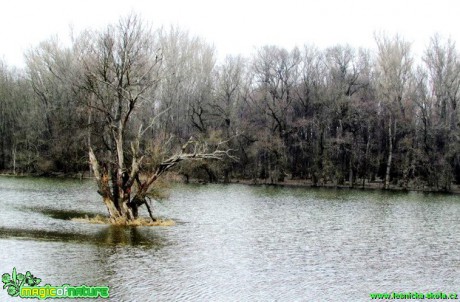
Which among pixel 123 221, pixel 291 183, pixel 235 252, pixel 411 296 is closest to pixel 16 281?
pixel 235 252

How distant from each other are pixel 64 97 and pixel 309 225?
49087 millimetres

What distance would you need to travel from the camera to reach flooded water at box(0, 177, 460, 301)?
52.4ft

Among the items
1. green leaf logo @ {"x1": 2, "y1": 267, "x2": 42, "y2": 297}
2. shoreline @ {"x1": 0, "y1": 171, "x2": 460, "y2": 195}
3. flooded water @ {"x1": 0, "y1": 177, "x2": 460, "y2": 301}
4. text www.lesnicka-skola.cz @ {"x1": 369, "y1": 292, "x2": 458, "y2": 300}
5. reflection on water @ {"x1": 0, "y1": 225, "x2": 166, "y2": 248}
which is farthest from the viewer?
shoreline @ {"x1": 0, "y1": 171, "x2": 460, "y2": 195}

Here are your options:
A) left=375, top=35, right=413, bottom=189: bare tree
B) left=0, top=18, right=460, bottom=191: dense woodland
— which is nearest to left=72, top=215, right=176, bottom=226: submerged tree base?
left=0, top=18, right=460, bottom=191: dense woodland

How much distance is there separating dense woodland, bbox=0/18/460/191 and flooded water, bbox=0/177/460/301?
100ft

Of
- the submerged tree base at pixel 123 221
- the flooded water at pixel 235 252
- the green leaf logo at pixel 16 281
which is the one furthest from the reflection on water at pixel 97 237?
the green leaf logo at pixel 16 281

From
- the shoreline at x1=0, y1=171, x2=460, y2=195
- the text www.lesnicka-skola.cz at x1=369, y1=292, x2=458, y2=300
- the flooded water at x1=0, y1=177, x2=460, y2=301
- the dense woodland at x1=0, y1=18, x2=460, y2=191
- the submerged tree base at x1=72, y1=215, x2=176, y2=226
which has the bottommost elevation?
the text www.lesnicka-skola.cz at x1=369, y1=292, x2=458, y2=300

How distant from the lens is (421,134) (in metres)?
66.2

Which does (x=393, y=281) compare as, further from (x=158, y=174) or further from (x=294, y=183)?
(x=294, y=183)

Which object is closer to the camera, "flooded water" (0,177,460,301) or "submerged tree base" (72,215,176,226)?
"flooded water" (0,177,460,301)

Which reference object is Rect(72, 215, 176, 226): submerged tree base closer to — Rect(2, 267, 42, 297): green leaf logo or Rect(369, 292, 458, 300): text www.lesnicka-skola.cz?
Rect(2, 267, 42, 297): green leaf logo

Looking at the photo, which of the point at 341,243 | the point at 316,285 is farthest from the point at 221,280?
the point at 341,243

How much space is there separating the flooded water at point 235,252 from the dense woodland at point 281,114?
100 ft

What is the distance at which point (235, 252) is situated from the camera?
70.7ft
